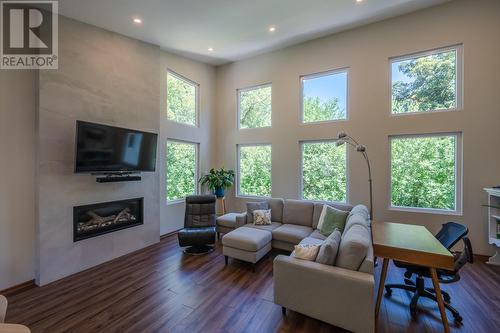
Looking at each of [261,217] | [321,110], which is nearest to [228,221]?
[261,217]

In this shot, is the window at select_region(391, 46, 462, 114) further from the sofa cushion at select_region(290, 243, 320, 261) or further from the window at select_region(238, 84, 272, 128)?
the sofa cushion at select_region(290, 243, 320, 261)

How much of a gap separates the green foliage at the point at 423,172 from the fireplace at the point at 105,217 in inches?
202

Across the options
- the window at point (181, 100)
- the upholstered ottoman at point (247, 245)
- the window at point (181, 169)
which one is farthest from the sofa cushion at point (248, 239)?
the window at point (181, 100)

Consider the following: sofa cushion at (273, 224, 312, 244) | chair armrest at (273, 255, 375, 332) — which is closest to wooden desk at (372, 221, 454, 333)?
chair armrest at (273, 255, 375, 332)

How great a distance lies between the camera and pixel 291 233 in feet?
12.1

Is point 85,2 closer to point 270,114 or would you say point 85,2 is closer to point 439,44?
point 270,114

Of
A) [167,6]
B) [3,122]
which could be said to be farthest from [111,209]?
[167,6]

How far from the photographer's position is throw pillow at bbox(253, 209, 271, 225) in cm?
414

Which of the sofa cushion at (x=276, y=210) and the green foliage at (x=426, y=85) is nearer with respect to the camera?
the green foliage at (x=426, y=85)

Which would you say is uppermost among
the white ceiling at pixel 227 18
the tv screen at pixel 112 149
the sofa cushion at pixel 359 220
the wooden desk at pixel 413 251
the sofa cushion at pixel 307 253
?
the white ceiling at pixel 227 18

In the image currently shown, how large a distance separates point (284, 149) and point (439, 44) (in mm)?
3469

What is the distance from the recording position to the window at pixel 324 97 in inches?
187

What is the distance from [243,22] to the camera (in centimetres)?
396

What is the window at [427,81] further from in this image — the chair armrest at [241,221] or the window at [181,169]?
the window at [181,169]
